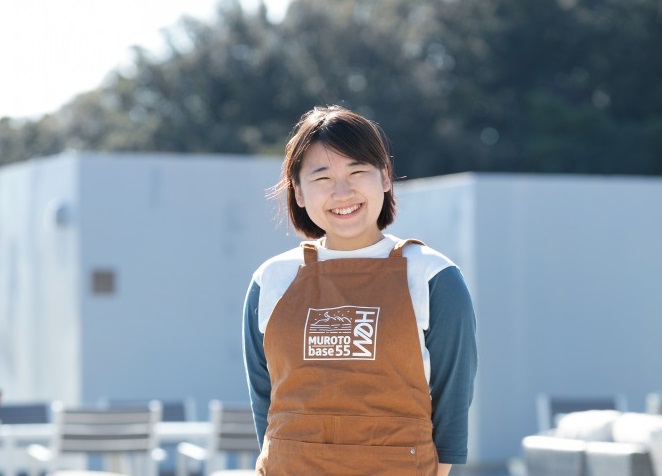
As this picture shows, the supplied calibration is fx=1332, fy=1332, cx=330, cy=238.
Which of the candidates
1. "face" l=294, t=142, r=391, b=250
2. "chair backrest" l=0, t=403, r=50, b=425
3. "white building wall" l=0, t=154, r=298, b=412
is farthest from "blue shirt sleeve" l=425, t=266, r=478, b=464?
"white building wall" l=0, t=154, r=298, b=412

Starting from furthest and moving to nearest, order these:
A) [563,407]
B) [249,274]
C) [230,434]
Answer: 1. [249,274]
2. [563,407]
3. [230,434]

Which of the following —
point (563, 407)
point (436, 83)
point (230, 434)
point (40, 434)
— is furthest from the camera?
point (436, 83)

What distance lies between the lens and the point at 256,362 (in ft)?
7.45

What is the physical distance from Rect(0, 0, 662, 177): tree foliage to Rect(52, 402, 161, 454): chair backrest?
1859cm

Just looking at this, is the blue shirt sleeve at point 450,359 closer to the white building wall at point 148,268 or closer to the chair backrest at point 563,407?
the chair backrest at point 563,407

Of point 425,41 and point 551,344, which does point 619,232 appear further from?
point 425,41

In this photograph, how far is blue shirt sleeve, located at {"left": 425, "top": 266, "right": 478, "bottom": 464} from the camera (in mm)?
2102

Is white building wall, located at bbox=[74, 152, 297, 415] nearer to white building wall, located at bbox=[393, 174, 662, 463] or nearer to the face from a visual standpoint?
white building wall, located at bbox=[393, 174, 662, 463]

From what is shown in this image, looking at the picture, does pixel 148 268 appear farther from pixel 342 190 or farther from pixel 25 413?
pixel 342 190

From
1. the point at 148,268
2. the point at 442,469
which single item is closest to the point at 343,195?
the point at 442,469

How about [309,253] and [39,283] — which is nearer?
[309,253]

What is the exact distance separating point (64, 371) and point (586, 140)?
55.3 ft

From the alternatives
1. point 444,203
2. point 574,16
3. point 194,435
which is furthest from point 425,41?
point 194,435

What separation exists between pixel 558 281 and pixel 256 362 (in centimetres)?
775
